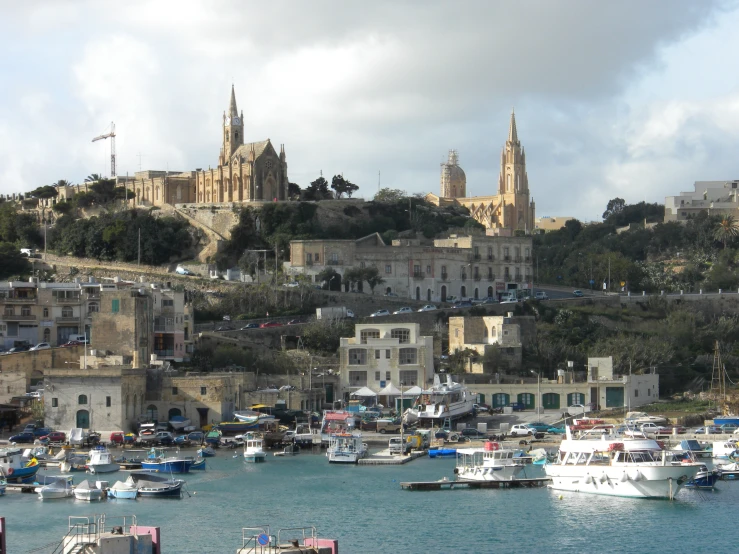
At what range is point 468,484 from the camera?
180ft

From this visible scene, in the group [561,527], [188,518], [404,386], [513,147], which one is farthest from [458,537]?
[513,147]

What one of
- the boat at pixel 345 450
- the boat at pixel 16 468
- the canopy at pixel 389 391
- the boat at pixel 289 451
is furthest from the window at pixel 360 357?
the boat at pixel 16 468

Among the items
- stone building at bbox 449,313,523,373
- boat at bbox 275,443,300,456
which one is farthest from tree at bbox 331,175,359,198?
boat at bbox 275,443,300,456

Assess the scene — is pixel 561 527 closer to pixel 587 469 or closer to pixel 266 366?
pixel 587 469

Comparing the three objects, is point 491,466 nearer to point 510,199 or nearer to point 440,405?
point 440,405

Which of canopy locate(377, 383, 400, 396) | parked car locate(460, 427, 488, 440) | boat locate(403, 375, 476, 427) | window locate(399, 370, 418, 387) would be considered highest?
window locate(399, 370, 418, 387)

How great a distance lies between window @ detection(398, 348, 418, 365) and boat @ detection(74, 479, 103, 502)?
2673cm

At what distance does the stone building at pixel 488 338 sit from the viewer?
8062cm

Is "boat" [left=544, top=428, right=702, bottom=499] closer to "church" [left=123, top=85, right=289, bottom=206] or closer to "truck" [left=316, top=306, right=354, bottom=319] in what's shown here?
"truck" [left=316, top=306, right=354, bottom=319]

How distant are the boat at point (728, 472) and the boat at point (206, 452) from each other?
21.1 m

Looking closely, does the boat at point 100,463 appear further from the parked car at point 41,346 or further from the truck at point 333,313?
the truck at point 333,313

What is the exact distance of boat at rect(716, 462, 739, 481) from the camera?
5772cm

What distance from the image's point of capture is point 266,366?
76.8 m

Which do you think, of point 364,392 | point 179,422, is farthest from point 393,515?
point 364,392
